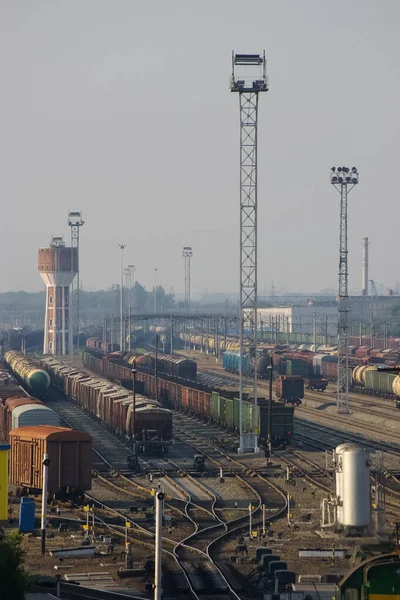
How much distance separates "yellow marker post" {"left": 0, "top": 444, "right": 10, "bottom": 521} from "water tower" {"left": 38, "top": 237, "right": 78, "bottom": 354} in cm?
11575

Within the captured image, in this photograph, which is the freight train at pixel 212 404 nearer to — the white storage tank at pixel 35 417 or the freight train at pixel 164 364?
the freight train at pixel 164 364

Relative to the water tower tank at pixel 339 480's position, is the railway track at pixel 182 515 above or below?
below

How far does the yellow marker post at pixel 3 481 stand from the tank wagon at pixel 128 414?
18.2 metres

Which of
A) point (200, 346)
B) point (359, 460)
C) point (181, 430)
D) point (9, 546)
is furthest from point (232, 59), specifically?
point (200, 346)

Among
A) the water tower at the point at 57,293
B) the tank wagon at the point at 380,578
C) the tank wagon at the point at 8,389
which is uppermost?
the water tower at the point at 57,293

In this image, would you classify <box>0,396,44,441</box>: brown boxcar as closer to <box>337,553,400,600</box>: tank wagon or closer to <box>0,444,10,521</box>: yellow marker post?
<box>0,444,10,521</box>: yellow marker post

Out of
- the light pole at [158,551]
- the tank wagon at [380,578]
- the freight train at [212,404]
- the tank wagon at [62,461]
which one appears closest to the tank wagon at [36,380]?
the freight train at [212,404]

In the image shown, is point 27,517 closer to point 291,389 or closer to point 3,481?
point 3,481

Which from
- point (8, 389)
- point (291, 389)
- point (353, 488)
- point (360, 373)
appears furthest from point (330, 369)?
point (353, 488)

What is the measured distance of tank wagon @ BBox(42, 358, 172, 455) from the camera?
58.2 meters

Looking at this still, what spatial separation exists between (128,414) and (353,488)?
29.2 meters

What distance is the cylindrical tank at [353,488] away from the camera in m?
32.4

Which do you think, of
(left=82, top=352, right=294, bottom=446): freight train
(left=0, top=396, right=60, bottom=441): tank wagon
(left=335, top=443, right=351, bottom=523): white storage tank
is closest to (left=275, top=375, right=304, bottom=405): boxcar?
(left=82, top=352, right=294, bottom=446): freight train

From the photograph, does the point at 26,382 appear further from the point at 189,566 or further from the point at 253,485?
the point at 189,566
